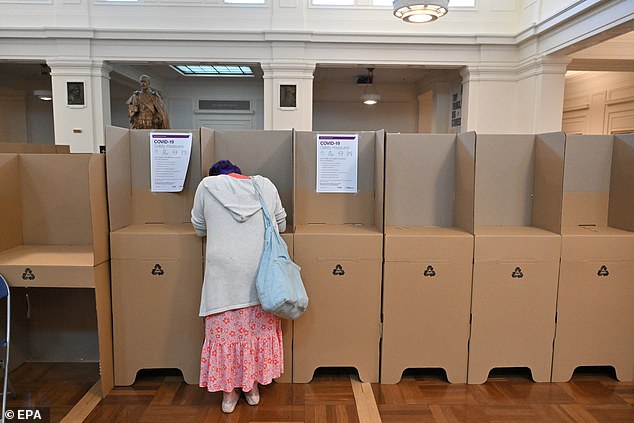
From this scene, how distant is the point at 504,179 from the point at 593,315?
987 millimetres

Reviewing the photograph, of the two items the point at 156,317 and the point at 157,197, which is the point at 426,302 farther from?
the point at 157,197

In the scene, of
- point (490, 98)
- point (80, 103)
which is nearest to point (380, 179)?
point (490, 98)

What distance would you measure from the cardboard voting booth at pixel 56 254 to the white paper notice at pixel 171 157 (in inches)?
13.6

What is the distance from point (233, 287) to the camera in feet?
7.47

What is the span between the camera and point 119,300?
260 cm

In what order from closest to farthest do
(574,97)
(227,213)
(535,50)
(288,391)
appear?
(227,213) < (288,391) < (535,50) < (574,97)

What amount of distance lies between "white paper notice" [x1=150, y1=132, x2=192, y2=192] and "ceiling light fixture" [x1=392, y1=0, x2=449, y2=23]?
3216 millimetres

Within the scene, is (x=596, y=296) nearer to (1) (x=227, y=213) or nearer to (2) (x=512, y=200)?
(2) (x=512, y=200)

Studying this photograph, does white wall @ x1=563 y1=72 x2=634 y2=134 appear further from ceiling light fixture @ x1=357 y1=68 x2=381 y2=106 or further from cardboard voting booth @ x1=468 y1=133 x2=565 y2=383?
cardboard voting booth @ x1=468 y1=133 x2=565 y2=383

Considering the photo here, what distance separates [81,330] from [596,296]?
3331 millimetres

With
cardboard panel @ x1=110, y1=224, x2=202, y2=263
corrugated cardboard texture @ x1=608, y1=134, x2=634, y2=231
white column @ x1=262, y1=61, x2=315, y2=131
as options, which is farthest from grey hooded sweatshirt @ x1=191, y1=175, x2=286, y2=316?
white column @ x1=262, y1=61, x2=315, y2=131

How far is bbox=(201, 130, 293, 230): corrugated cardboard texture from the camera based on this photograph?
113 inches

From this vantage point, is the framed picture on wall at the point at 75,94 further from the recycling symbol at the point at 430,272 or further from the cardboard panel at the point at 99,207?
the recycling symbol at the point at 430,272

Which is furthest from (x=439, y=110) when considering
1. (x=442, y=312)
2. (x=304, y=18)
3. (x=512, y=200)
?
(x=442, y=312)
